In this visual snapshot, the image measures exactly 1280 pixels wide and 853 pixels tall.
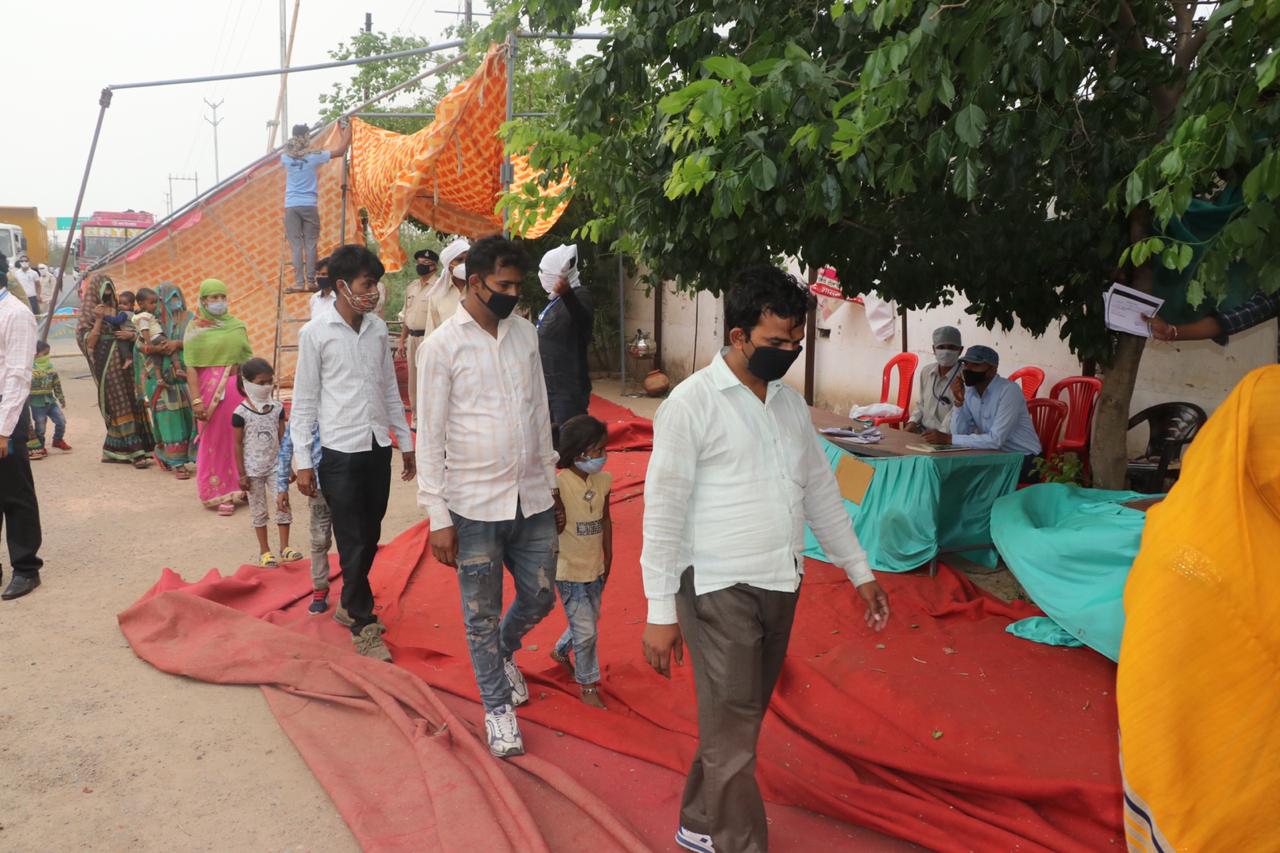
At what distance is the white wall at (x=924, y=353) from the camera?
673cm

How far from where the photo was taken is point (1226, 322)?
13.4 feet

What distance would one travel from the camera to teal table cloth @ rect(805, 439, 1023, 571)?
563cm

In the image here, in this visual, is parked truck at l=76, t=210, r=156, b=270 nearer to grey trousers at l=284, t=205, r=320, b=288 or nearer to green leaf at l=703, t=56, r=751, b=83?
grey trousers at l=284, t=205, r=320, b=288

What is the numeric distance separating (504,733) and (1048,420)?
526 cm

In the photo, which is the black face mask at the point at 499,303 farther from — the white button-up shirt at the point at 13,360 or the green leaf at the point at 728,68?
the white button-up shirt at the point at 13,360

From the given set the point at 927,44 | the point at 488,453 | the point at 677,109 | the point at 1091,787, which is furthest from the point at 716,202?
the point at 1091,787

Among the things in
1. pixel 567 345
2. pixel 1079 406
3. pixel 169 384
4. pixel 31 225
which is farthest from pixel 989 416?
pixel 31 225

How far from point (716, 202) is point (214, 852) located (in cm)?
286

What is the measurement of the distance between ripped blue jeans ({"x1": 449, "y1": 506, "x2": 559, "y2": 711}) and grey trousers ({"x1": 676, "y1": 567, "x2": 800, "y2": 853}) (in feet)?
3.68

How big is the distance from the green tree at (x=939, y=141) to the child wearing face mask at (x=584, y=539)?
1.10 m

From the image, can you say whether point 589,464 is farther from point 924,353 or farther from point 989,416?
point 924,353

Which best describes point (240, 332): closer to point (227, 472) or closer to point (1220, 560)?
point (227, 472)

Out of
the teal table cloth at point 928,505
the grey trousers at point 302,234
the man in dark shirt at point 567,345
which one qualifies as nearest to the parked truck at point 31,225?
the grey trousers at point 302,234

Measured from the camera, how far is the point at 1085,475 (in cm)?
696
